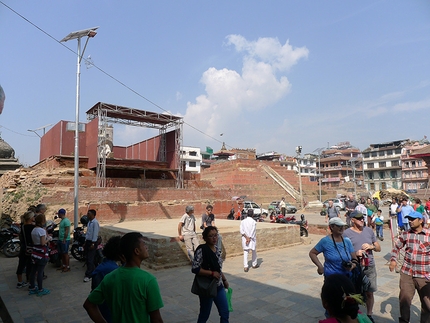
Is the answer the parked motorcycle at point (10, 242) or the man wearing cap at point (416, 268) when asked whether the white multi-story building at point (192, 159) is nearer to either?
the parked motorcycle at point (10, 242)

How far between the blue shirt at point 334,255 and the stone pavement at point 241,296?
115 centimetres

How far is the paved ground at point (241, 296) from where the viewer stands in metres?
4.21

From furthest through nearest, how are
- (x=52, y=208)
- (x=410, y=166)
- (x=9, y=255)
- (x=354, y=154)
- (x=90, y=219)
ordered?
(x=354, y=154)
(x=410, y=166)
(x=52, y=208)
(x=9, y=255)
(x=90, y=219)

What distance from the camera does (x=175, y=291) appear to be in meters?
5.36

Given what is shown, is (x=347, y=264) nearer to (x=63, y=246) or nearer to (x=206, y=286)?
(x=206, y=286)

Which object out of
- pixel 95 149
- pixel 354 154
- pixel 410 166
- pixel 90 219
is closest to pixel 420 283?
pixel 90 219

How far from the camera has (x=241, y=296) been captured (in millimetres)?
5008

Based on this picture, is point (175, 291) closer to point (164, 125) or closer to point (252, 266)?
point (252, 266)

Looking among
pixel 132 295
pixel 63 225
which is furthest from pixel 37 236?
pixel 132 295

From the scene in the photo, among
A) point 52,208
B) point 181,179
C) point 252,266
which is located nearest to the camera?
point 252,266

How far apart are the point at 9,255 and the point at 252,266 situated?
7541 mm

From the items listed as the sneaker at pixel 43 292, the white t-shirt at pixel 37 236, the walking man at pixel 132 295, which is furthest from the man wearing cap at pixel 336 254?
the sneaker at pixel 43 292

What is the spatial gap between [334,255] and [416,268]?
99 centimetres

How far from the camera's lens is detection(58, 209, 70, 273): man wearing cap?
6.87 metres
